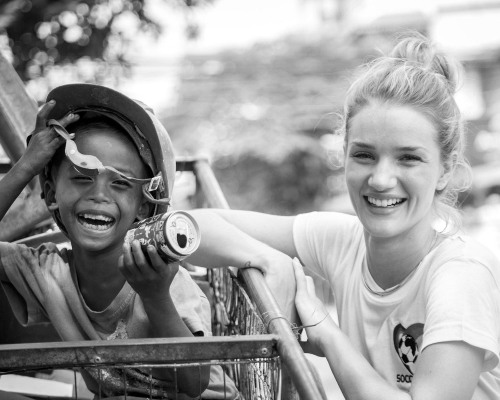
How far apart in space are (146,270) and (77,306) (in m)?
0.64

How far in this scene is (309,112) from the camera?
24438 millimetres

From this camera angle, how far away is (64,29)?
6.08m

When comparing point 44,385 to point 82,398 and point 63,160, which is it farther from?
point 63,160

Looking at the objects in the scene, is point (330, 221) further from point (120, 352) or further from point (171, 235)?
point (120, 352)

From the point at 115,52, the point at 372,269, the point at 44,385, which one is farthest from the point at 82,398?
the point at 115,52

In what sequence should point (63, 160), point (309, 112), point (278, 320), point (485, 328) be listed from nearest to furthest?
1. point (278, 320)
2. point (485, 328)
3. point (63, 160)
4. point (309, 112)

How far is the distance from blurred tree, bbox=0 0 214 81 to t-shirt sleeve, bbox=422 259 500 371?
386 cm

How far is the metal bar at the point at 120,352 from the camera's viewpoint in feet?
6.76

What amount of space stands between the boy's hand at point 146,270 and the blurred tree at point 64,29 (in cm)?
378

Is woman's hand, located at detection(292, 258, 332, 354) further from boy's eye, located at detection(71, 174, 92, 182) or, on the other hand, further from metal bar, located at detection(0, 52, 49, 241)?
metal bar, located at detection(0, 52, 49, 241)

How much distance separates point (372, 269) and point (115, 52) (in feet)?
12.9

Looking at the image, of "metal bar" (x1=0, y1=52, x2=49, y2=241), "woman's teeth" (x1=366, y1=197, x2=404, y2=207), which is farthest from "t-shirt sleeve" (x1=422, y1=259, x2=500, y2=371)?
"metal bar" (x1=0, y1=52, x2=49, y2=241)

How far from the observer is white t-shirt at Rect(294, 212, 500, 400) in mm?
2578

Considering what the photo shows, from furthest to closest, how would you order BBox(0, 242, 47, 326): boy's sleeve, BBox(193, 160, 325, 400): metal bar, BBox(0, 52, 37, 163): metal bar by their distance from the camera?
BBox(0, 52, 37, 163): metal bar, BBox(0, 242, 47, 326): boy's sleeve, BBox(193, 160, 325, 400): metal bar
